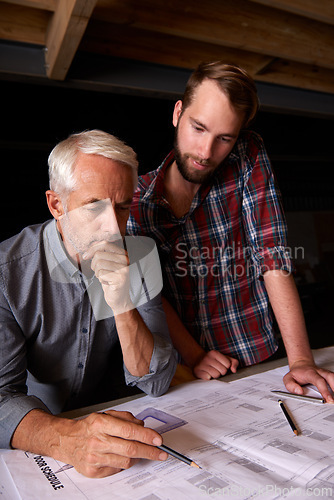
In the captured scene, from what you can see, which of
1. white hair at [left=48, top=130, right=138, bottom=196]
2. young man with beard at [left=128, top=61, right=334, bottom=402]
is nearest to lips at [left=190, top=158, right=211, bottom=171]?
young man with beard at [left=128, top=61, right=334, bottom=402]

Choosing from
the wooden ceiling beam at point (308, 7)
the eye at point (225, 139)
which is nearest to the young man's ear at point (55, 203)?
the eye at point (225, 139)

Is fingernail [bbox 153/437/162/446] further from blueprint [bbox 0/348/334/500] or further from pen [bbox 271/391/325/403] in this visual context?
pen [bbox 271/391/325/403]

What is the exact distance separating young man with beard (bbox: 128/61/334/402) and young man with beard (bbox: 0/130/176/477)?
0.30 m

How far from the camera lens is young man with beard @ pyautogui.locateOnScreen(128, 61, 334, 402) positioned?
4.47 feet

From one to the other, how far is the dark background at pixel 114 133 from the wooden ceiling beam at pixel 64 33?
168 mm

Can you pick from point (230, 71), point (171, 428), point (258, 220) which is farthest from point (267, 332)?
point (230, 71)

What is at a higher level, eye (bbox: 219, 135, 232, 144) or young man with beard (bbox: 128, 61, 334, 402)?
eye (bbox: 219, 135, 232, 144)

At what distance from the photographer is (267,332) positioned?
1.58 meters

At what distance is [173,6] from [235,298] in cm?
150

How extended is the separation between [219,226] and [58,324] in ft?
2.48

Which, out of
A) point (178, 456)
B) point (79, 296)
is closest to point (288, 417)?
point (178, 456)

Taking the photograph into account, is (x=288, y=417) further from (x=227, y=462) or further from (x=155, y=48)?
(x=155, y=48)

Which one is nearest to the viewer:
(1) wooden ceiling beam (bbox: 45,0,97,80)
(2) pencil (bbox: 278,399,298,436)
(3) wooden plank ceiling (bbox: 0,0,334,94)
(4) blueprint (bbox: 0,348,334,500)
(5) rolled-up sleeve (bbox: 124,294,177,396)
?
(4) blueprint (bbox: 0,348,334,500)

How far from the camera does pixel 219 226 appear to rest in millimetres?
1553
